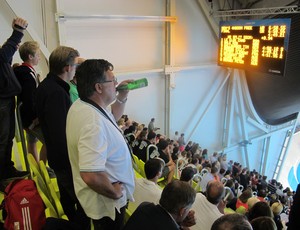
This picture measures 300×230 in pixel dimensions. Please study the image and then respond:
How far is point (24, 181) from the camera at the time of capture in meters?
2.42

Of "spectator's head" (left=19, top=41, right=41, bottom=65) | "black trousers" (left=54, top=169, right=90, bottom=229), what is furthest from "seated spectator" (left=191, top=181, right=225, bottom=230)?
"spectator's head" (left=19, top=41, right=41, bottom=65)

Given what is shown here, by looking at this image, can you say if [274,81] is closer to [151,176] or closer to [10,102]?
[151,176]

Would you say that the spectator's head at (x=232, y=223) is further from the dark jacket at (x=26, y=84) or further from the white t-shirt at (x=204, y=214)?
the dark jacket at (x=26, y=84)

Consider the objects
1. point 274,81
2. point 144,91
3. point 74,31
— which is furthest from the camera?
point 274,81

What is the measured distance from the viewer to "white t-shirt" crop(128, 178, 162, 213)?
272 cm

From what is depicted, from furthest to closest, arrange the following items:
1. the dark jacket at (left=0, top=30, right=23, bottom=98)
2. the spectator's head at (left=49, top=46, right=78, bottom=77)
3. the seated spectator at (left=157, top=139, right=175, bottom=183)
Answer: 1. the seated spectator at (left=157, top=139, right=175, bottom=183)
2. the dark jacket at (left=0, top=30, right=23, bottom=98)
3. the spectator's head at (left=49, top=46, right=78, bottom=77)

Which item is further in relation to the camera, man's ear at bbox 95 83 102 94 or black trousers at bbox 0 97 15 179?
black trousers at bbox 0 97 15 179

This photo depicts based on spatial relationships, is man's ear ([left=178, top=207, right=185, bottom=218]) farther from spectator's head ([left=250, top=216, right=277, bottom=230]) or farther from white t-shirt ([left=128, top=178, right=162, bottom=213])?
white t-shirt ([left=128, top=178, right=162, bottom=213])

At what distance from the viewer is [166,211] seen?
4.95ft

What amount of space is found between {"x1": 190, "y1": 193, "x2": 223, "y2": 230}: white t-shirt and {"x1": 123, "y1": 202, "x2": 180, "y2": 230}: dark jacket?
1.28 meters

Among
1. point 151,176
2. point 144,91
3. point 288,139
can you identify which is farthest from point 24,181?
point 288,139

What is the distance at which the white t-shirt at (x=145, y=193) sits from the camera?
8.93 feet

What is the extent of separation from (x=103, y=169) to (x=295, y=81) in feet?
25.9

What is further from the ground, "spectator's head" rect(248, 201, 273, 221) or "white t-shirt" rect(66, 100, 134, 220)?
"white t-shirt" rect(66, 100, 134, 220)
